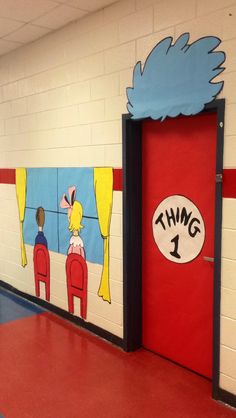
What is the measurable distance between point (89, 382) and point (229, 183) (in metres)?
1.72

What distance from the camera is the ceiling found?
10.4ft

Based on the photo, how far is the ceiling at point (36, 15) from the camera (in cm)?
317

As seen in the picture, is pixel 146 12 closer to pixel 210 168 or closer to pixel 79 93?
pixel 79 93

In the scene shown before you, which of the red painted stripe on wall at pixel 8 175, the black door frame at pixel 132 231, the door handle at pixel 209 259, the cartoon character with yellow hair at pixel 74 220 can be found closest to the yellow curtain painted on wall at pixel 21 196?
the red painted stripe on wall at pixel 8 175

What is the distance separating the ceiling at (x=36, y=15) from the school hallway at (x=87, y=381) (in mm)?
2798

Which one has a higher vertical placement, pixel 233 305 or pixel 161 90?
pixel 161 90

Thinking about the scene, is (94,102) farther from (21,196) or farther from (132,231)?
(21,196)

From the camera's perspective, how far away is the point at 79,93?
3604 millimetres

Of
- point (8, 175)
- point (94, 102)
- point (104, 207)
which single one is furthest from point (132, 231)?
point (8, 175)

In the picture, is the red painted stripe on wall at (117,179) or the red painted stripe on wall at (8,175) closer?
the red painted stripe on wall at (117,179)

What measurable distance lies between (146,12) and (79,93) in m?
0.95

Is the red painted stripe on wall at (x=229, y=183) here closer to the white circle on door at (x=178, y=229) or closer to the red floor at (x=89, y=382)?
the white circle on door at (x=178, y=229)

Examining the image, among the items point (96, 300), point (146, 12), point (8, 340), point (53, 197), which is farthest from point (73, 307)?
point (146, 12)

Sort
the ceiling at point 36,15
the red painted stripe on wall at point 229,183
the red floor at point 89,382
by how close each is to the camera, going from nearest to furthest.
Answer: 1. the red painted stripe on wall at point 229,183
2. the red floor at point 89,382
3. the ceiling at point 36,15
